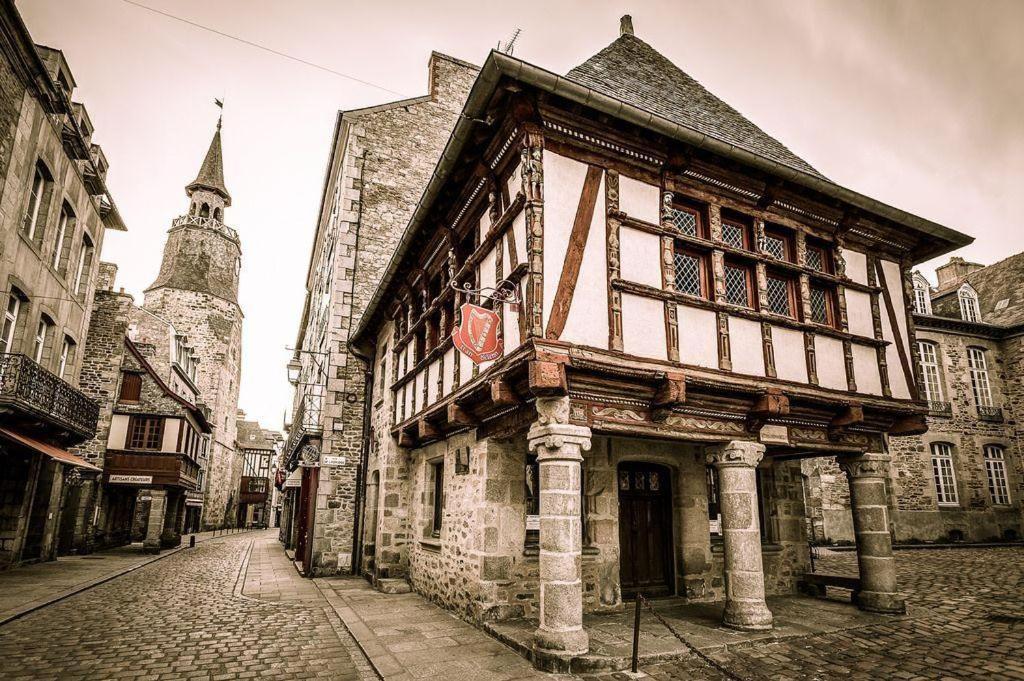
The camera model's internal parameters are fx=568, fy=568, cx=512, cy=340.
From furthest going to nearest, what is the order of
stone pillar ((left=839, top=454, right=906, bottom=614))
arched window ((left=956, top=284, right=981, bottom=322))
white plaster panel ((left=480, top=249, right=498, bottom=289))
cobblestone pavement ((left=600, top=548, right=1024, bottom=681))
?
arched window ((left=956, top=284, right=981, bottom=322)) < stone pillar ((left=839, top=454, right=906, bottom=614)) < white plaster panel ((left=480, top=249, right=498, bottom=289)) < cobblestone pavement ((left=600, top=548, right=1024, bottom=681))

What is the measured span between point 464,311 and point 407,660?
3.55m

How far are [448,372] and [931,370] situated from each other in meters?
18.0

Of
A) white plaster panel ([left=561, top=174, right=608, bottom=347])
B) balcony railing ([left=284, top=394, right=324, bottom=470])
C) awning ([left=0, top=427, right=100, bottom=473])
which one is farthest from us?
balcony railing ([left=284, top=394, right=324, bottom=470])

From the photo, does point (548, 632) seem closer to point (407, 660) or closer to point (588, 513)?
point (407, 660)

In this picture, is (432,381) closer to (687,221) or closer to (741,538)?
(687,221)

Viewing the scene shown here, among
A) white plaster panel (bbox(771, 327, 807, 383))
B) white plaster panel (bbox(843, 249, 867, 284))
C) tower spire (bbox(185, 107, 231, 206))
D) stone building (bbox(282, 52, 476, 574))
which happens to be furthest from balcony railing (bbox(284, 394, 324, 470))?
tower spire (bbox(185, 107, 231, 206))

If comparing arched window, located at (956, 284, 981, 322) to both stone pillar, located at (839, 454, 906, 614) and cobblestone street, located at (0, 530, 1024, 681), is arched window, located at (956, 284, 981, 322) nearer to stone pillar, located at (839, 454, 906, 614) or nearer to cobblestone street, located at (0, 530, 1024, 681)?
cobblestone street, located at (0, 530, 1024, 681)

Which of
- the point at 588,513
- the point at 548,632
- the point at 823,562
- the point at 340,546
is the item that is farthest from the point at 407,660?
the point at 823,562

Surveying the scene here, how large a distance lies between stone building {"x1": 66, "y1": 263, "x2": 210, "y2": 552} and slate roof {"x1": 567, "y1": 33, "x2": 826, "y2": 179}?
1804cm

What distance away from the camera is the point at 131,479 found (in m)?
19.8

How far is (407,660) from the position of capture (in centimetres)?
562

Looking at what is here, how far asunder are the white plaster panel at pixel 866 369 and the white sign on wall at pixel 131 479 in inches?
856

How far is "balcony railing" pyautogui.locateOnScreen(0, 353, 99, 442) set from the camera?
10.7 metres

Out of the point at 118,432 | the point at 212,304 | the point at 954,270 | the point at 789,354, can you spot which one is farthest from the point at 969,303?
the point at 212,304
